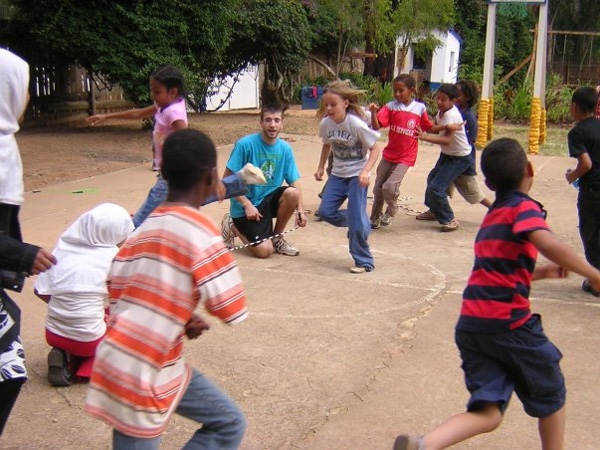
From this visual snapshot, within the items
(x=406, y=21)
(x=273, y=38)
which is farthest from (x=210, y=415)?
(x=406, y=21)

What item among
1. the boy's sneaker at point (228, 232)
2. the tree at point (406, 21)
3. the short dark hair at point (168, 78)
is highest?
the tree at point (406, 21)

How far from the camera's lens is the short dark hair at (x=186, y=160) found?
8.04 feet

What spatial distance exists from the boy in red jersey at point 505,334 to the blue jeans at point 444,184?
15.8ft

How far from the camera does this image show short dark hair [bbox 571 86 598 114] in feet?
17.4

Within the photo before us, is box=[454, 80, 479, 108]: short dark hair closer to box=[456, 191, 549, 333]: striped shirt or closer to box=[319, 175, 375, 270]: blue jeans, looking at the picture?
box=[319, 175, 375, 270]: blue jeans

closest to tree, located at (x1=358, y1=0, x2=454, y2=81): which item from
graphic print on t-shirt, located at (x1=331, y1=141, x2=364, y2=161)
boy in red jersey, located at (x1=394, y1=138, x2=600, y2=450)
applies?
graphic print on t-shirt, located at (x1=331, y1=141, x2=364, y2=161)

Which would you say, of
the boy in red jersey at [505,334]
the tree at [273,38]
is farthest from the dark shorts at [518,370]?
the tree at [273,38]

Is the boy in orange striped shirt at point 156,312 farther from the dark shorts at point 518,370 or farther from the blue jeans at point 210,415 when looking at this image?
the dark shorts at point 518,370

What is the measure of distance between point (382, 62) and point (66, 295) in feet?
77.1

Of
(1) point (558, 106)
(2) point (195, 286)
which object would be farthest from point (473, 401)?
(1) point (558, 106)

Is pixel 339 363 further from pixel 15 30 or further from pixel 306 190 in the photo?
pixel 15 30

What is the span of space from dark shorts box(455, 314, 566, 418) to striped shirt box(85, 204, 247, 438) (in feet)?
3.76

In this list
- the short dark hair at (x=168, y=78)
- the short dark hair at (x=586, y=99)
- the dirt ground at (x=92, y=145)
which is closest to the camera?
the short dark hair at (x=586, y=99)

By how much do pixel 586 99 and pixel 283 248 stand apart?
2948 millimetres
